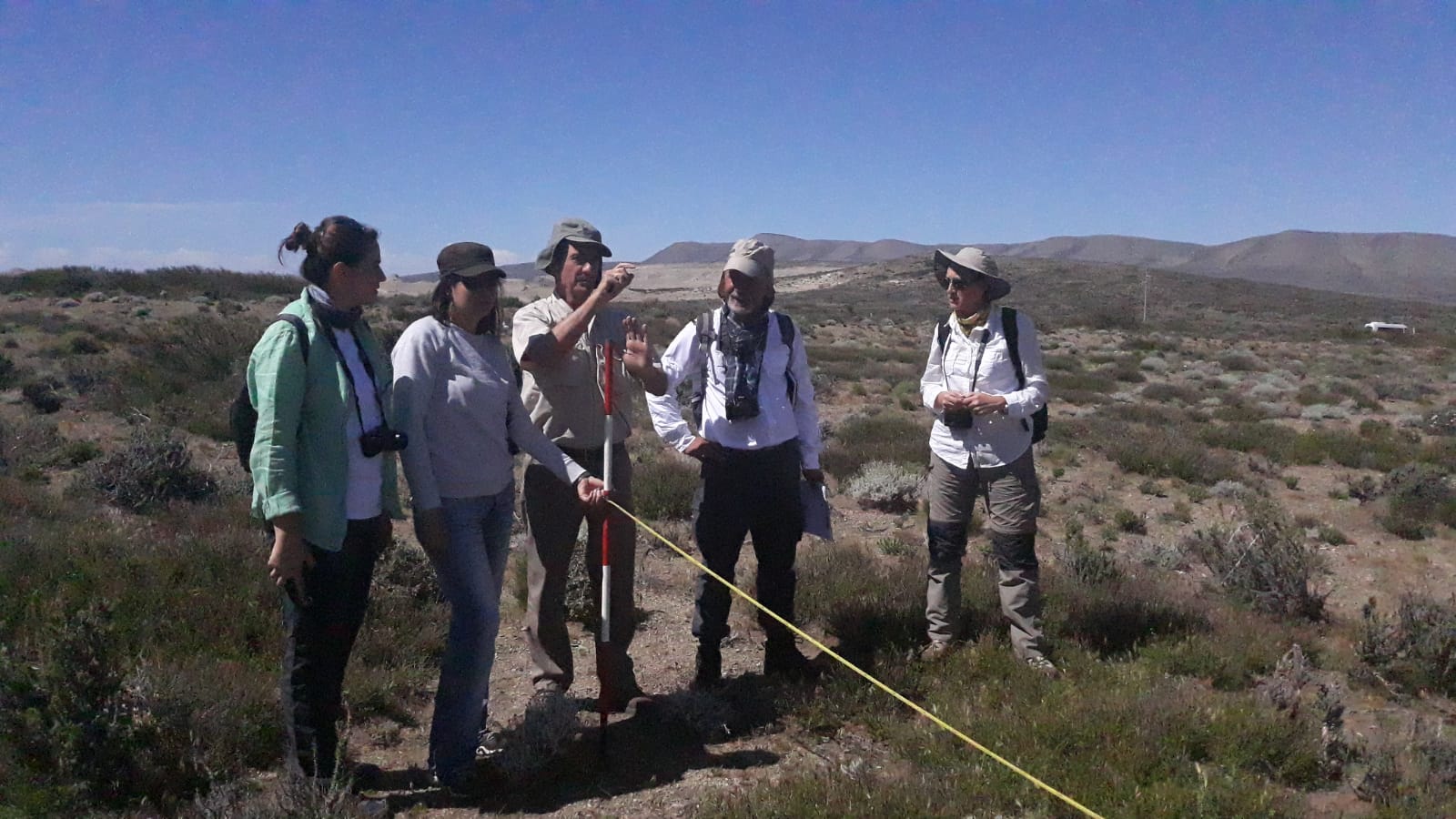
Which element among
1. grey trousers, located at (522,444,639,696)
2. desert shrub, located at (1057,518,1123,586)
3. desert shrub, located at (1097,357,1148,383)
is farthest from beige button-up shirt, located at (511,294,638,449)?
desert shrub, located at (1097,357,1148,383)

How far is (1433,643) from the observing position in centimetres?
440

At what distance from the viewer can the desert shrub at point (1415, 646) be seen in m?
4.38

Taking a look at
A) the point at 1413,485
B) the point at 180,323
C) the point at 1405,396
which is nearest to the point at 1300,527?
the point at 1413,485

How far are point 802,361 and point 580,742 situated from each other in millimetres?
1963

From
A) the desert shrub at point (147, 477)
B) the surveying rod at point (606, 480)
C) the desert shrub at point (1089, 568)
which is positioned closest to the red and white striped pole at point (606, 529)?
the surveying rod at point (606, 480)

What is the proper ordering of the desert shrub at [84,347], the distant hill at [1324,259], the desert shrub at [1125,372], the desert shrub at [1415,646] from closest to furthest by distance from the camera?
1. the desert shrub at [1415,646]
2. the desert shrub at [84,347]
3. the desert shrub at [1125,372]
4. the distant hill at [1324,259]

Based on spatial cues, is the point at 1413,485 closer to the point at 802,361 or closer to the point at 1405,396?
the point at 802,361

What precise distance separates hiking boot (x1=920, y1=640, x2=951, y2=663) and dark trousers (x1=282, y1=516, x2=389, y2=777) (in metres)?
2.70

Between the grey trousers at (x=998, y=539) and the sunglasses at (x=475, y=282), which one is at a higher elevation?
the sunglasses at (x=475, y=282)

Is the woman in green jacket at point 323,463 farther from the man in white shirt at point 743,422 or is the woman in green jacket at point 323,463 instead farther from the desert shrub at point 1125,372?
the desert shrub at point 1125,372

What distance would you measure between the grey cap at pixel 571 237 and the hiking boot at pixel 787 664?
212 centimetres

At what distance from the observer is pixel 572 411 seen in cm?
377

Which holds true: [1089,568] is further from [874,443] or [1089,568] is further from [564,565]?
[874,443]

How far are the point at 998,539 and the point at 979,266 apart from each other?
4.32 feet
